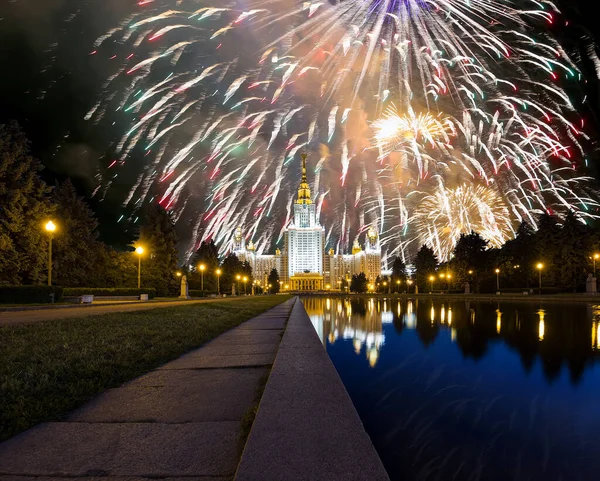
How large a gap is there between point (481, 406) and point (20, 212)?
39.5 meters

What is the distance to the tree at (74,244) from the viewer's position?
44.3 m

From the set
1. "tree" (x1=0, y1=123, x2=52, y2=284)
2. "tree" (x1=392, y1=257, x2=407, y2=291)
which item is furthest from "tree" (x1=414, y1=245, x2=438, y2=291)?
"tree" (x1=0, y1=123, x2=52, y2=284)

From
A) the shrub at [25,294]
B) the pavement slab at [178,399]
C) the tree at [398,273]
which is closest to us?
the pavement slab at [178,399]

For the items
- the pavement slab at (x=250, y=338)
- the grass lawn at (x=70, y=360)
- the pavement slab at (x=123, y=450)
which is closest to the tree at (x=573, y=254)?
the pavement slab at (x=250, y=338)

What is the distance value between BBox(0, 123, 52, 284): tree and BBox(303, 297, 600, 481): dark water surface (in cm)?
3191

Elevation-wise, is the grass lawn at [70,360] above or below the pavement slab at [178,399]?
above

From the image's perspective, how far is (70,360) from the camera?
7.48 metres

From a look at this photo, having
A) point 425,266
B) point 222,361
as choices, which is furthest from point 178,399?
point 425,266

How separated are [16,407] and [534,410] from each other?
7139 mm

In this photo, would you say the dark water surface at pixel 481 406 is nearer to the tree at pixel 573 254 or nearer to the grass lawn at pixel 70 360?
the grass lawn at pixel 70 360

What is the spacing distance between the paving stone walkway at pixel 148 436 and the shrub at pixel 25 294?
27.1 meters

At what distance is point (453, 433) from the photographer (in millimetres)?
5816

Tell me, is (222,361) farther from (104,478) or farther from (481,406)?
(104,478)

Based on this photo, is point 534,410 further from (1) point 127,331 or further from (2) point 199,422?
(1) point 127,331
